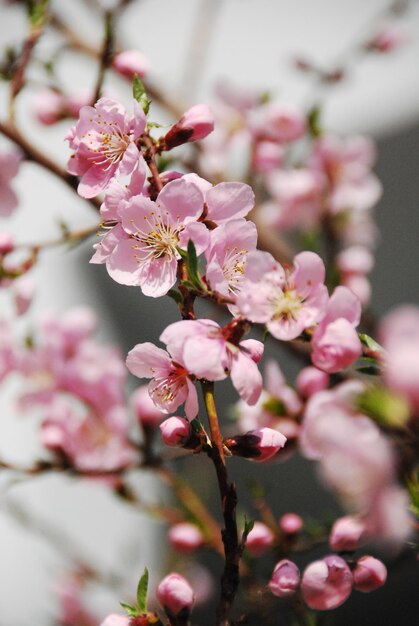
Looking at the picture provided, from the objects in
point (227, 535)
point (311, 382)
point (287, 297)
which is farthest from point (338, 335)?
point (311, 382)

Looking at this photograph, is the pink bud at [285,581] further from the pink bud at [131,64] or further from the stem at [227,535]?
the pink bud at [131,64]

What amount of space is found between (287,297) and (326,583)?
9.5 inches

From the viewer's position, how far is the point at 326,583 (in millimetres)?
485

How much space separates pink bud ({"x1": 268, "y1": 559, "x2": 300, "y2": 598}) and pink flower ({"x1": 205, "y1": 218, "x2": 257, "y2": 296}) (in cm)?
23

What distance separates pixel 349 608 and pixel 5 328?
3.70ft

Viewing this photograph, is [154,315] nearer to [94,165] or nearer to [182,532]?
[182,532]

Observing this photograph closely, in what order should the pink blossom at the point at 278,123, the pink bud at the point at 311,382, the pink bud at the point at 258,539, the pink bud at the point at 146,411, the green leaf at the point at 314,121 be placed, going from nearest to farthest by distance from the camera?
the pink bud at the point at 258,539, the pink bud at the point at 311,382, the pink bud at the point at 146,411, the green leaf at the point at 314,121, the pink blossom at the point at 278,123

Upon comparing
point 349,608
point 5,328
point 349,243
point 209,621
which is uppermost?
point 349,243

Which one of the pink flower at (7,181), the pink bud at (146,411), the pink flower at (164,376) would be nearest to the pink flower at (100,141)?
the pink flower at (164,376)

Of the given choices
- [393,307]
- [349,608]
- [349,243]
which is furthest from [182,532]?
[393,307]

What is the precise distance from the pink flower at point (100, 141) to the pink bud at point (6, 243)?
261mm

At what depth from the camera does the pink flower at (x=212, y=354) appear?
0.39 meters

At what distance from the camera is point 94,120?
50cm

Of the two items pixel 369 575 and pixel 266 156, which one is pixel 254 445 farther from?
pixel 266 156
